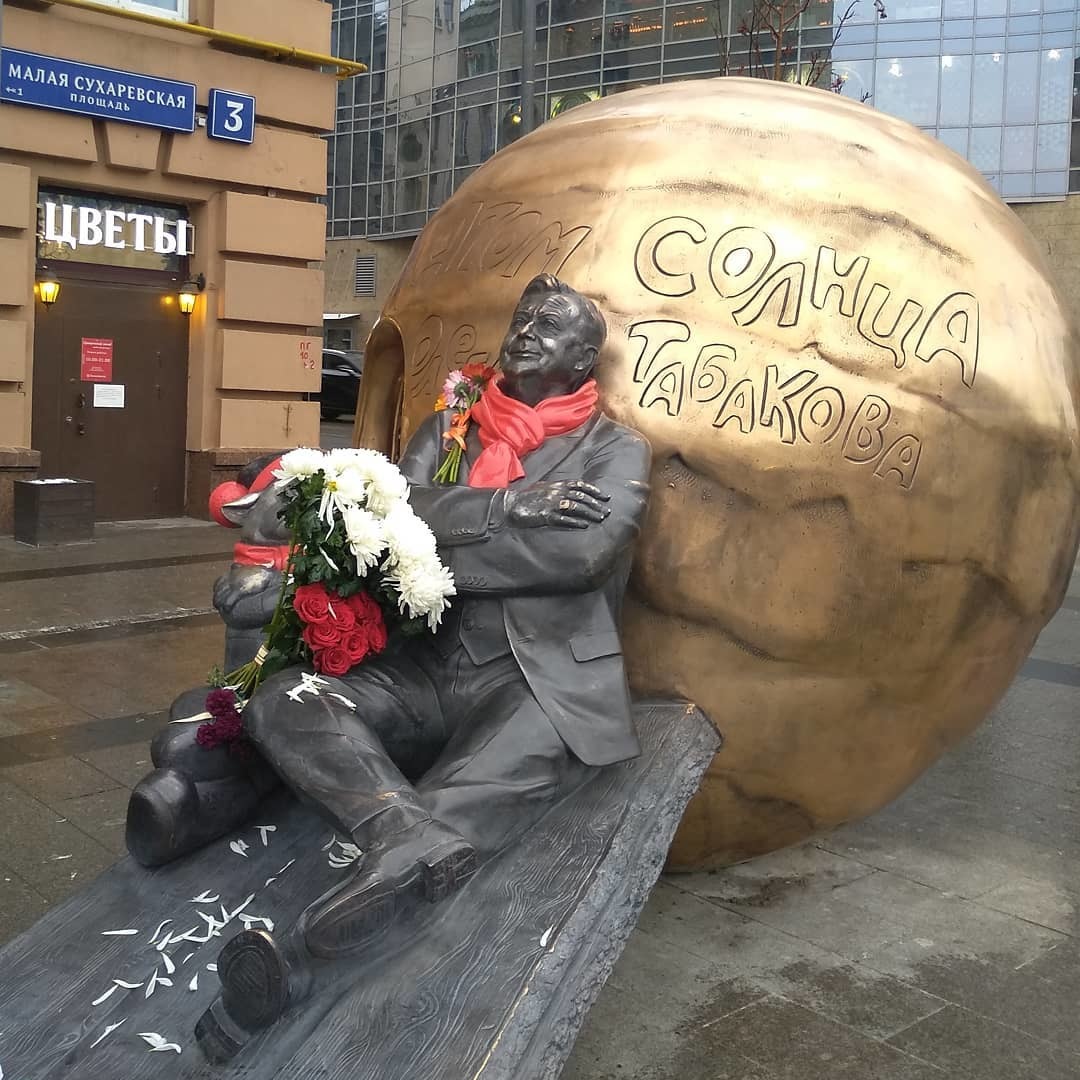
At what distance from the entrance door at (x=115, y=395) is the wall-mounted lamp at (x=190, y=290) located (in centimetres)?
15

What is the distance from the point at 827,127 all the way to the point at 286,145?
1058cm

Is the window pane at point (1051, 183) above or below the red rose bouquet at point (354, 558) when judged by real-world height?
above

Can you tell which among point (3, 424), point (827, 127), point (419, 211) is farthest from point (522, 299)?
point (419, 211)

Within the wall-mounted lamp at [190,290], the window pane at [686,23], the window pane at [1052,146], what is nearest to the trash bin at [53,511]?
the wall-mounted lamp at [190,290]

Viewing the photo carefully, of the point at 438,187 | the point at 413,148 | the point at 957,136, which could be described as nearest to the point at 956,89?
the point at 957,136

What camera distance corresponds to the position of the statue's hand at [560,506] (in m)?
3.17

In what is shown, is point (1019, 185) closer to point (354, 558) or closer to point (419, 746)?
point (419, 746)

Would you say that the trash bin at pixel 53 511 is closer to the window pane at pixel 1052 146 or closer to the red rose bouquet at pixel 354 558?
the red rose bouquet at pixel 354 558

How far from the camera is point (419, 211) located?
37969 mm

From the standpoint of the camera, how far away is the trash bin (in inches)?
445

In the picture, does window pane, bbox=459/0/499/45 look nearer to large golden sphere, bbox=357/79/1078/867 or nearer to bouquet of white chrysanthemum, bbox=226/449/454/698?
large golden sphere, bbox=357/79/1078/867

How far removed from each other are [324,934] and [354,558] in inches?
36.1

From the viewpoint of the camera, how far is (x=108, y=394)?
43.5 feet

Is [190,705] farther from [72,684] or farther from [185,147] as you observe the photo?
[185,147]
